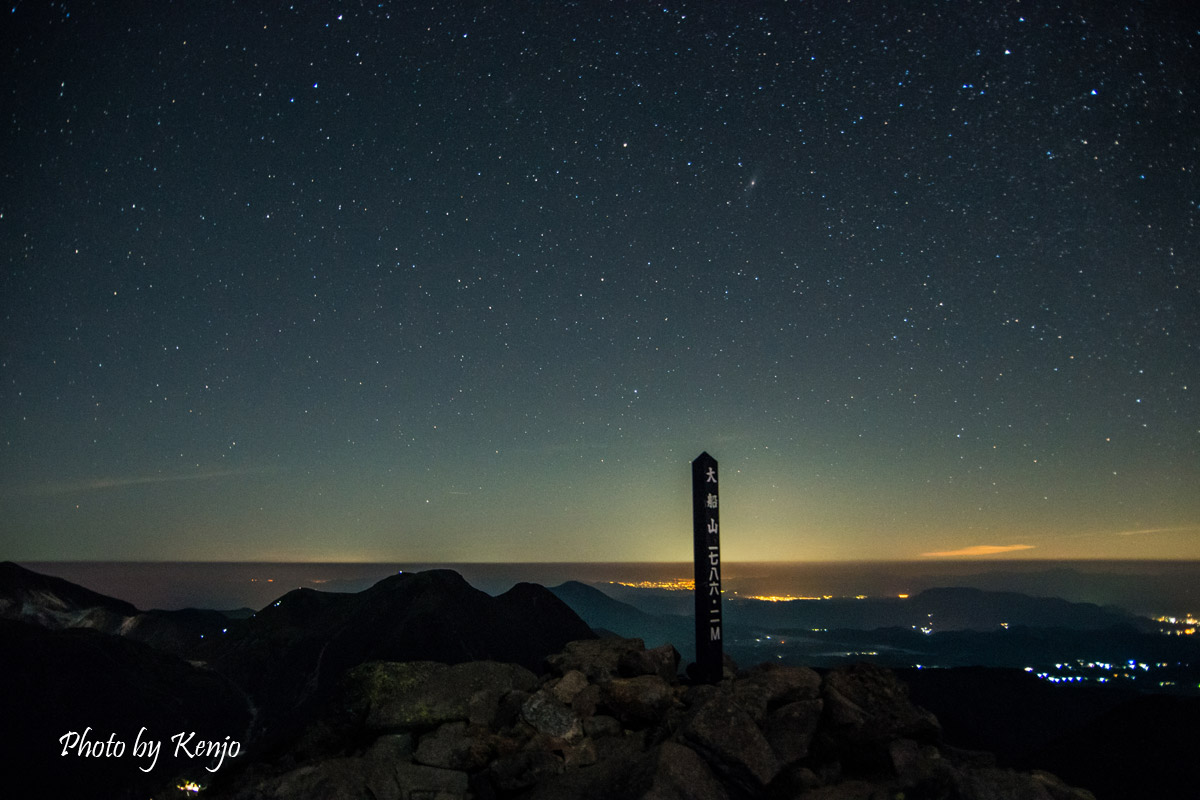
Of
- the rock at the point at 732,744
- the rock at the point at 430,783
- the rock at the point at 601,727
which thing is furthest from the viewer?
the rock at the point at 601,727

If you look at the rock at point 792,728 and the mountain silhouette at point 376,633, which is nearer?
the rock at point 792,728

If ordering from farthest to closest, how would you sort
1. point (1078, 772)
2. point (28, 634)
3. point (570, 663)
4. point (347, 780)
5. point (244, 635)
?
point (244, 635) → point (28, 634) → point (1078, 772) → point (570, 663) → point (347, 780)

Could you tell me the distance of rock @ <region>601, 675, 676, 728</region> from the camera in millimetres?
12000

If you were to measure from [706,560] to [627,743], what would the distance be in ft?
14.0

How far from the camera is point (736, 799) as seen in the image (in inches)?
384

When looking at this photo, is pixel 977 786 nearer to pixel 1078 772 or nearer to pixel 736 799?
pixel 736 799

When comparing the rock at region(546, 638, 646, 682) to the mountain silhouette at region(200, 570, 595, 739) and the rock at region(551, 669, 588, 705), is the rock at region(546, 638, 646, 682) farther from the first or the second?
the mountain silhouette at region(200, 570, 595, 739)

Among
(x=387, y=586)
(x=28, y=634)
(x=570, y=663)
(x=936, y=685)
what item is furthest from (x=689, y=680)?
(x=387, y=586)

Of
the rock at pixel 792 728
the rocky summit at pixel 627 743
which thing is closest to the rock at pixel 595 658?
the rocky summit at pixel 627 743

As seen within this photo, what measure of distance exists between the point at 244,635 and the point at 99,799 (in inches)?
3098

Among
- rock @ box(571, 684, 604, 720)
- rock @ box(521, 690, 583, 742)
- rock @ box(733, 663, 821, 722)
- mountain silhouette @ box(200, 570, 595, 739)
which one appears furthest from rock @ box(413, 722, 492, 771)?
mountain silhouette @ box(200, 570, 595, 739)

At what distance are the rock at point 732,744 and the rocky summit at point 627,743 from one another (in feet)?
0.07

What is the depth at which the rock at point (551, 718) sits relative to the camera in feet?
37.6

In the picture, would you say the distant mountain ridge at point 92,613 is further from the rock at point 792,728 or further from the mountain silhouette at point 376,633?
the rock at point 792,728
